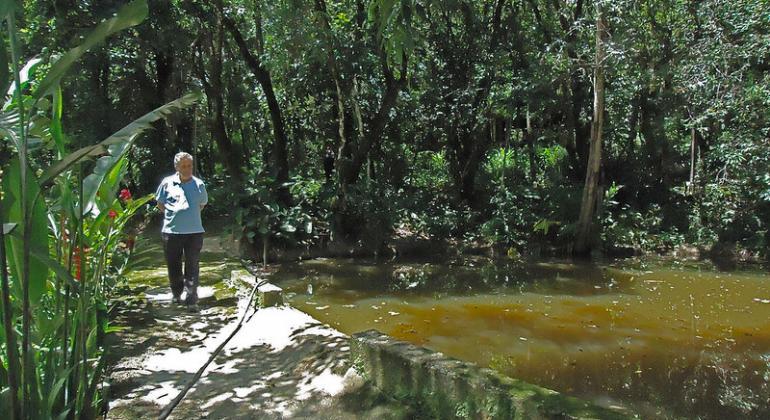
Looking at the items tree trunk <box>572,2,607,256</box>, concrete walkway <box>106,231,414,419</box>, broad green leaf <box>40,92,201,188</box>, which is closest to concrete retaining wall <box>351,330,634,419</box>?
concrete walkway <box>106,231,414,419</box>

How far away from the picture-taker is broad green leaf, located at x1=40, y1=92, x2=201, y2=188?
2293mm

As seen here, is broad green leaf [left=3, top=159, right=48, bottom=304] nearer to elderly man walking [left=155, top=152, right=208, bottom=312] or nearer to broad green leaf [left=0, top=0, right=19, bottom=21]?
broad green leaf [left=0, top=0, right=19, bottom=21]

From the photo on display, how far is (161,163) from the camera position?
682 inches

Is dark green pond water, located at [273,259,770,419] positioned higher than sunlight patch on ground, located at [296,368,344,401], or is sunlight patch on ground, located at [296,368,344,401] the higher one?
sunlight patch on ground, located at [296,368,344,401]

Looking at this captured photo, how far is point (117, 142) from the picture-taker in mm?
2512

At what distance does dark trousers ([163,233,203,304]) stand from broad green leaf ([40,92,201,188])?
3.28 m

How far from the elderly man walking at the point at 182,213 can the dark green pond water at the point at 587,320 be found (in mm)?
2273

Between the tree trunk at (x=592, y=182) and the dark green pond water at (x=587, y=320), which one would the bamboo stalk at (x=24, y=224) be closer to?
the dark green pond water at (x=587, y=320)

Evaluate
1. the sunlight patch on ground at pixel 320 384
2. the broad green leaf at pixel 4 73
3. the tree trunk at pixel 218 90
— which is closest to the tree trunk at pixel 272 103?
the tree trunk at pixel 218 90

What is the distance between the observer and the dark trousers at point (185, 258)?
20.5ft

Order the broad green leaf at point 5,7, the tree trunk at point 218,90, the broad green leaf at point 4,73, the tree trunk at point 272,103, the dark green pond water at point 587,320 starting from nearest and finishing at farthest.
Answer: the broad green leaf at point 5,7
the broad green leaf at point 4,73
the dark green pond water at point 587,320
the tree trunk at point 272,103
the tree trunk at point 218,90

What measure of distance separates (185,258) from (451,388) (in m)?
3.78

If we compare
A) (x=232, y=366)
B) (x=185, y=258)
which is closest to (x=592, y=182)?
(x=185, y=258)

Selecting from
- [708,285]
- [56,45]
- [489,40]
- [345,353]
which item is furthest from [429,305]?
[489,40]
